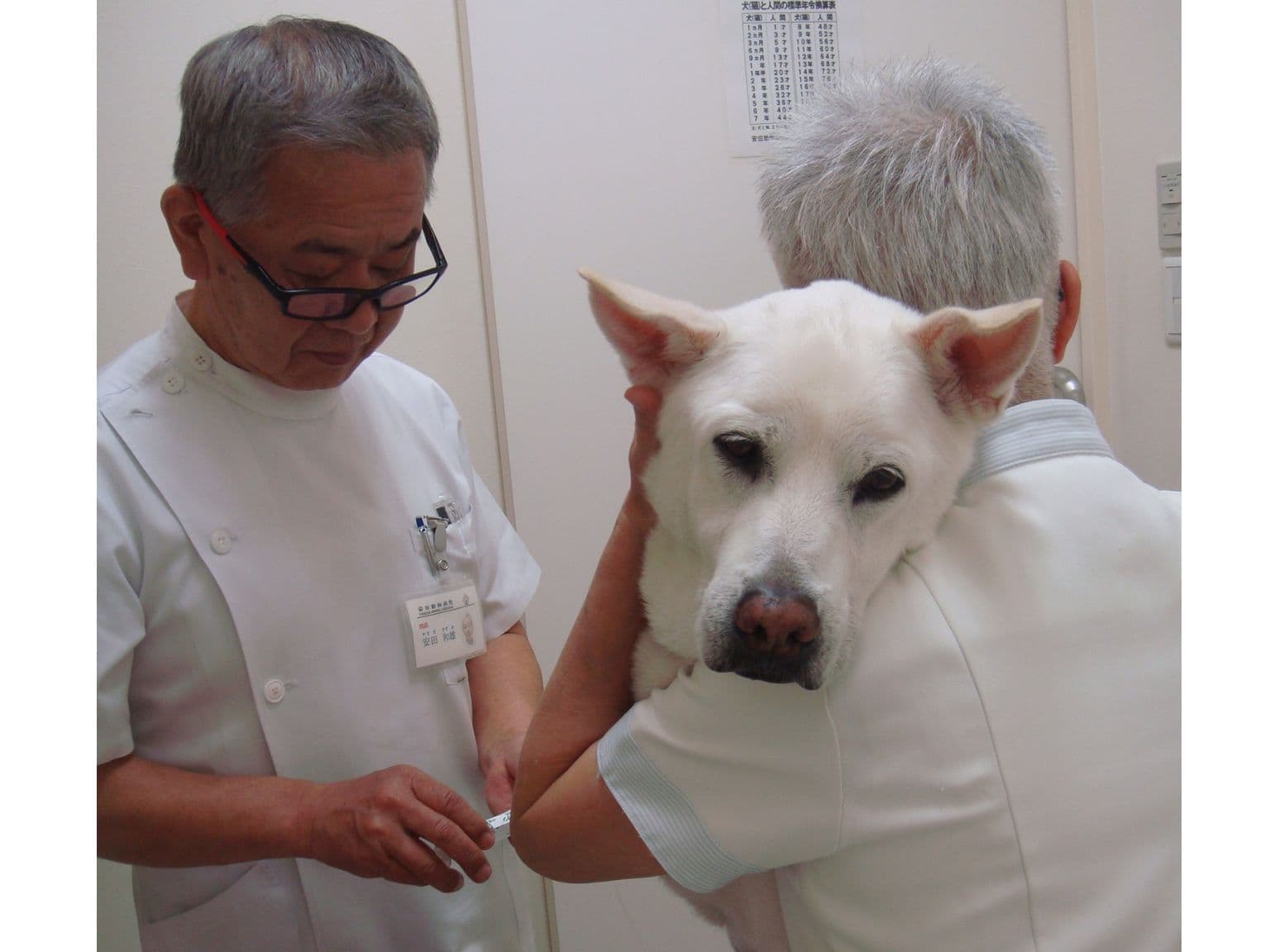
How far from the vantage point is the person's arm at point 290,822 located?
3.11ft

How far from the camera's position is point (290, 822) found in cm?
97

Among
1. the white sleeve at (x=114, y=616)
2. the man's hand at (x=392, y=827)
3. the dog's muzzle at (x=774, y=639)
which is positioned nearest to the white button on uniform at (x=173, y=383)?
the white sleeve at (x=114, y=616)

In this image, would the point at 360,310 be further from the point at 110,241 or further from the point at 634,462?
the point at 110,241

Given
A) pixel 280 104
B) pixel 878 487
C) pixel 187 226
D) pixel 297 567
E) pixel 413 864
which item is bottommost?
pixel 413 864

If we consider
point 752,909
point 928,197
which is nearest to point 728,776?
point 752,909

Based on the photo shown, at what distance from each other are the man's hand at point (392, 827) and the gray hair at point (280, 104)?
22.9 inches

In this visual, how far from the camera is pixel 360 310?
1.00 meters

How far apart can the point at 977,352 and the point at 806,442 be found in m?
0.14

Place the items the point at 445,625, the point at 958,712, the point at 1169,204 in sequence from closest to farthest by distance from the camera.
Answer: the point at 958,712 < the point at 445,625 < the point at 1169,204

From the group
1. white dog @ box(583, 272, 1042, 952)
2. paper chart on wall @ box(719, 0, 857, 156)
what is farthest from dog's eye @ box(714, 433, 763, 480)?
paper chart on wall @ box(719, 0, 857, 156)

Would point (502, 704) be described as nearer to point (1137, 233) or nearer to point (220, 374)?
point (220, 374)

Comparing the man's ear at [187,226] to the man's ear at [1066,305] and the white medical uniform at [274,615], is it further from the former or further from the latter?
the man's ear at [1066,305]

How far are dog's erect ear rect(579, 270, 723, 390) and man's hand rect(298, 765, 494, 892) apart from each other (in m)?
0.47

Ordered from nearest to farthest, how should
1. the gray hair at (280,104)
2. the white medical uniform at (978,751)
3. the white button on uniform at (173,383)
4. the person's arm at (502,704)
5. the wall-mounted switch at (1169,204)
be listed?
the white medical uniform at (978,751) < the gray hair at (280,104) < the white button on uniform at (173,383) < the person's arm at (502,704) < the wall-mounted switch at (1169,204)
